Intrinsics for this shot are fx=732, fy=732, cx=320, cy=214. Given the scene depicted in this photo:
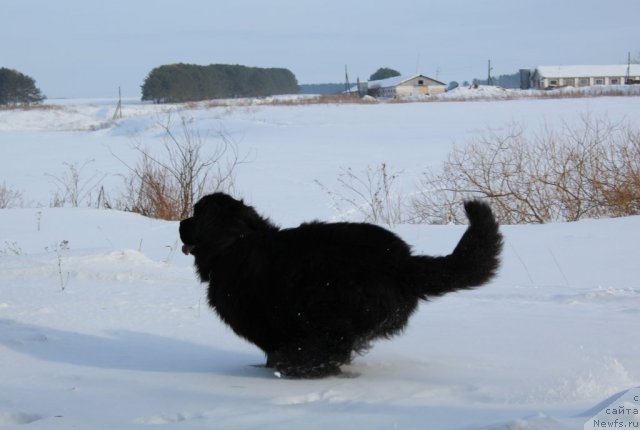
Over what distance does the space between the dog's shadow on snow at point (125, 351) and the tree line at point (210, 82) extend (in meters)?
78.9

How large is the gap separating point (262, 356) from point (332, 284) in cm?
109

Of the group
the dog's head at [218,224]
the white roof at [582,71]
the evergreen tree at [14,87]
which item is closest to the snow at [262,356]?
the dog's head at [218,224]

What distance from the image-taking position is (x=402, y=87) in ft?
294

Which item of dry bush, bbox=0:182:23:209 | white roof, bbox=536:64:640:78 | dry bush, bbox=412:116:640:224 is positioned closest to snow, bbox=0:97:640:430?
dry bush, bbox=412:116:640:224

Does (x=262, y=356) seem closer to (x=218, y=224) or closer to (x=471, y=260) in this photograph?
(x=218, y=224)

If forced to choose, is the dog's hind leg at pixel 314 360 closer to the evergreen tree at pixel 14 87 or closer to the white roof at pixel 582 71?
the evergreen tree at pixel 14 87

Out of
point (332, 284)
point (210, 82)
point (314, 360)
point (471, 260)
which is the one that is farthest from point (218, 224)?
point (210, 82)

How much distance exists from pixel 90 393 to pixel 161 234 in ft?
21.1

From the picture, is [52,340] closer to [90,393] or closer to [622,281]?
[90,393]

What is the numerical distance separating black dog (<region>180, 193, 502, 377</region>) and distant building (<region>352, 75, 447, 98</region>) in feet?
275

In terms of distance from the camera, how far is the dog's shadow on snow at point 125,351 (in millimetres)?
4254

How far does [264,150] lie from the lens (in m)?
27.2

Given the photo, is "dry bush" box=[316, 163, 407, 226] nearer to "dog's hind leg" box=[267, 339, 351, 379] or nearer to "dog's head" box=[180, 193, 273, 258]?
"dog's head" box=[180, 193, 273, 258]

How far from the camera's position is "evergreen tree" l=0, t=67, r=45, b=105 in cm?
8338
